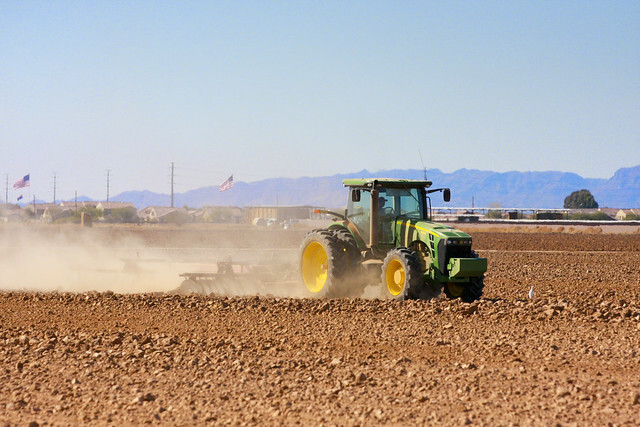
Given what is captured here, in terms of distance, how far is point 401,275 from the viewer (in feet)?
47.2

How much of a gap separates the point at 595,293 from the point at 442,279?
575cm

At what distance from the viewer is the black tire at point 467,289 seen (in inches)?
582

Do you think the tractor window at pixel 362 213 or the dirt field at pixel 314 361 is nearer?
the dirt field at pixel 314 361

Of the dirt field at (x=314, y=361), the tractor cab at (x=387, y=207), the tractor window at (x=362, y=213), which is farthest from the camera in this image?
the tractor window at (x=362, y=213)

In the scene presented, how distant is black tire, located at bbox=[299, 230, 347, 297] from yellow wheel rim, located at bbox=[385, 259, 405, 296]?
3.02ft

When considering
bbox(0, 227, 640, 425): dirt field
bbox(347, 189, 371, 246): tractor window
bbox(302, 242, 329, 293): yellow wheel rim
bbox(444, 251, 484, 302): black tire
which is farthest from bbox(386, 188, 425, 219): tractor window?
bbox(0, 227, 640, 425): dirt field

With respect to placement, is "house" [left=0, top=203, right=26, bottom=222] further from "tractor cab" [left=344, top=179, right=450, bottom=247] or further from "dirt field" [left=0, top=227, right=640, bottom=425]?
"dirt field" [left=0, top=227, right=640, bottom=425]

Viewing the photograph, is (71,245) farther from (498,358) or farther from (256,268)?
(498,358)

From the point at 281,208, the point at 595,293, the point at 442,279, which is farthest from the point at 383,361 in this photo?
the point at 281,208

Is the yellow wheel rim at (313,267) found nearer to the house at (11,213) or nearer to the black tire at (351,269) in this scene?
the black tire at (351,269)

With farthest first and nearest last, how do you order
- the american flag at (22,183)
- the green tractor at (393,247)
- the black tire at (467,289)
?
the american flag at (22,183) → the black tire at (467,289) → the green tractor at (393,247)

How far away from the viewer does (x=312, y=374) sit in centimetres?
918

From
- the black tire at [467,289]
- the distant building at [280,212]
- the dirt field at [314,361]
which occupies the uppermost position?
the distant building at [280,212]

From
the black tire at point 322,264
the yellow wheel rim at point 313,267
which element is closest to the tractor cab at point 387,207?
the black tire at point 322,264
